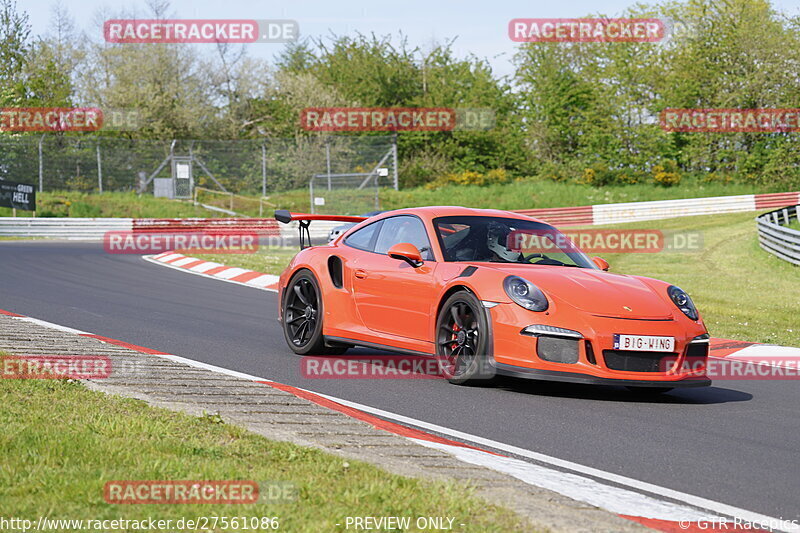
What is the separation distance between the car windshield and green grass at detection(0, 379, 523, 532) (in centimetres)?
321

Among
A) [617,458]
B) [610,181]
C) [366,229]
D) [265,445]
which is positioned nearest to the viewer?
[265,445]

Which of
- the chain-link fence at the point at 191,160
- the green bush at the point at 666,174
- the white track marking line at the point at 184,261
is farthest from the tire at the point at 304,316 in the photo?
the green bush at the point at 666,174

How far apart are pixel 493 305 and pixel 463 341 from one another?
0.43 m

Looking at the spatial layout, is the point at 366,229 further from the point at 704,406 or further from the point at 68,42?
the point at 68,42

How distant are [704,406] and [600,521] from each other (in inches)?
150

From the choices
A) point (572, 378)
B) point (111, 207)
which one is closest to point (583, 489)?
point (572, 378)

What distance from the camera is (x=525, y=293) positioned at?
728 cm

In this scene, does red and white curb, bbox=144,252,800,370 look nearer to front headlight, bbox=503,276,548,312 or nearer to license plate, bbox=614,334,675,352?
license plate, bbox=614,334,675,352

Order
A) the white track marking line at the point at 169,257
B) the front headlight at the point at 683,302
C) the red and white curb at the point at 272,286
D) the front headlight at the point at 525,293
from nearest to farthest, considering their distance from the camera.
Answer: the front headlight at the point at 525,293 < the front headlight at the point at 683,302 < the red and white curb at the point at 272,286 < the white track marking line at the point at 169,257

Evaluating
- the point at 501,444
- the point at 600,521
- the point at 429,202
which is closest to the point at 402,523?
the point at 600,521

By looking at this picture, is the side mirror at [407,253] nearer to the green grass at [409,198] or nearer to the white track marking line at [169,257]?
the white track marking line at [169,257]

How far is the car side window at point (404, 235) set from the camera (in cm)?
827

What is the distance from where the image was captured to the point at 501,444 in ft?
18.7

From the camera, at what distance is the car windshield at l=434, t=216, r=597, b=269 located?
811 cm
